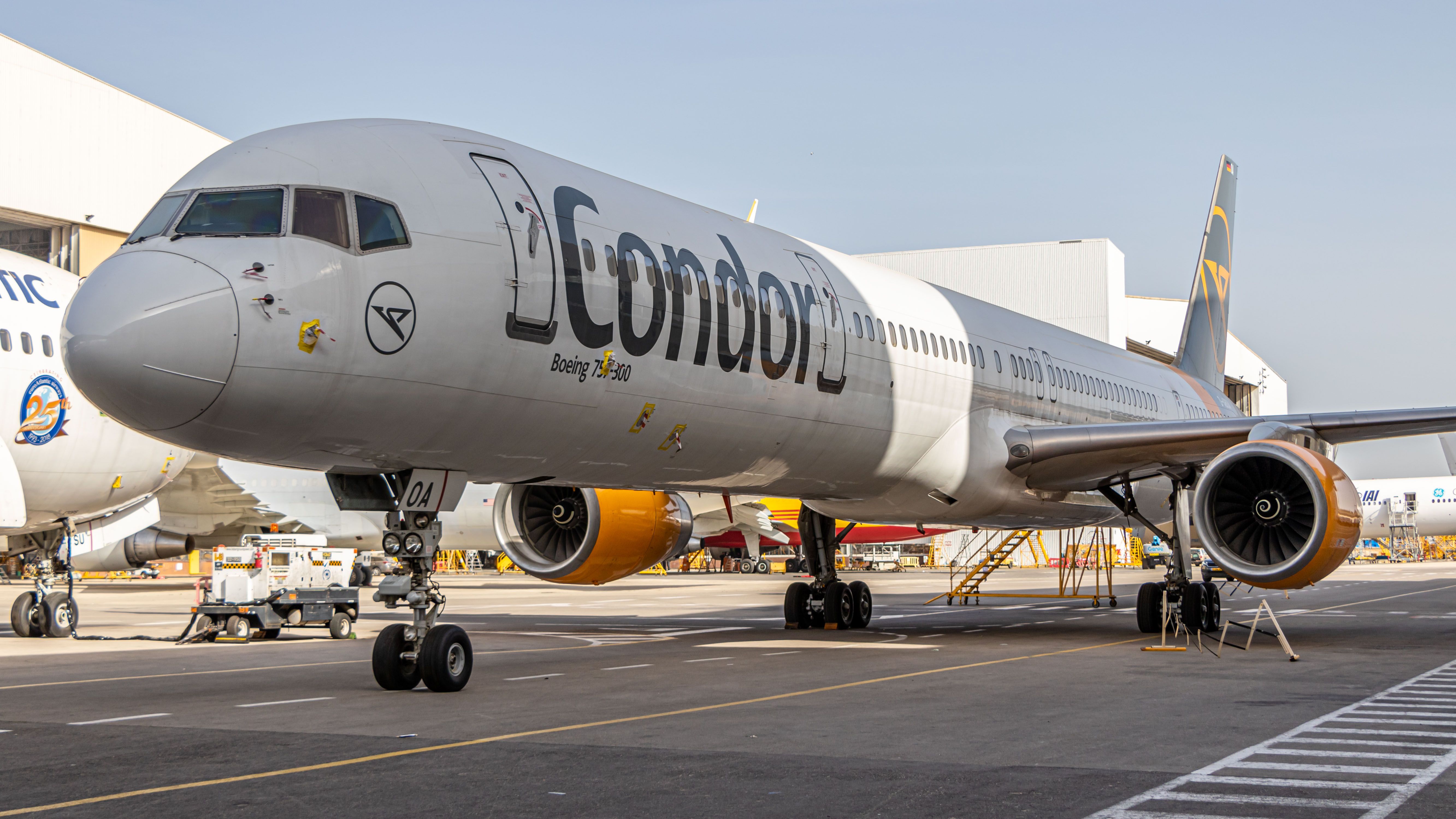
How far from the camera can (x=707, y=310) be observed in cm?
1095

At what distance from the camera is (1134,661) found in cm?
1263

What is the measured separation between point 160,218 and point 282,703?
3.76 meters

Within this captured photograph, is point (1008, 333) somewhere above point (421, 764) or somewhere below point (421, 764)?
above

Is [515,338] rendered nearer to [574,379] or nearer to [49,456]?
[574,379]

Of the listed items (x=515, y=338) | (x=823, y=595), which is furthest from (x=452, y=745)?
(x=823, y=595)

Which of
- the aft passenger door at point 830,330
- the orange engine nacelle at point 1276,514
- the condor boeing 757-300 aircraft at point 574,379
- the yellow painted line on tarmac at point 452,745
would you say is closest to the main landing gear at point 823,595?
the condor boeing 757-300 aircraft at point 574,379

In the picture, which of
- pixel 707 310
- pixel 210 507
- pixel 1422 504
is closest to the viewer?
pixel 707 310

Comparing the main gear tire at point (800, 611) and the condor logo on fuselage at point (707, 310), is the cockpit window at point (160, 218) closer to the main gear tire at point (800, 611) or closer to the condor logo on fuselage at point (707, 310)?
the condor logo on fuselage at point (707, 310)

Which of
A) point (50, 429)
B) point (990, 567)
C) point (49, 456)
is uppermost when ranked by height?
point (50, 429)

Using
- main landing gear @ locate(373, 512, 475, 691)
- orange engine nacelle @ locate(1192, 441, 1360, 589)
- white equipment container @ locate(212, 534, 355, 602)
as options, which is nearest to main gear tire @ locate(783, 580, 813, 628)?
orange engine nacelle @ locate(1192, 441, 1360, 589)

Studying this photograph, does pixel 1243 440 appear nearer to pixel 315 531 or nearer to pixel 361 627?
pixel 361 627

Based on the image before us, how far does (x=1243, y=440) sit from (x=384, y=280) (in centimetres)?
1077

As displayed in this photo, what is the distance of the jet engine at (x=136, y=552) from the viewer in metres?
32.4

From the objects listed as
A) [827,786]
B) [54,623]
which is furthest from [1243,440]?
[54,623]
